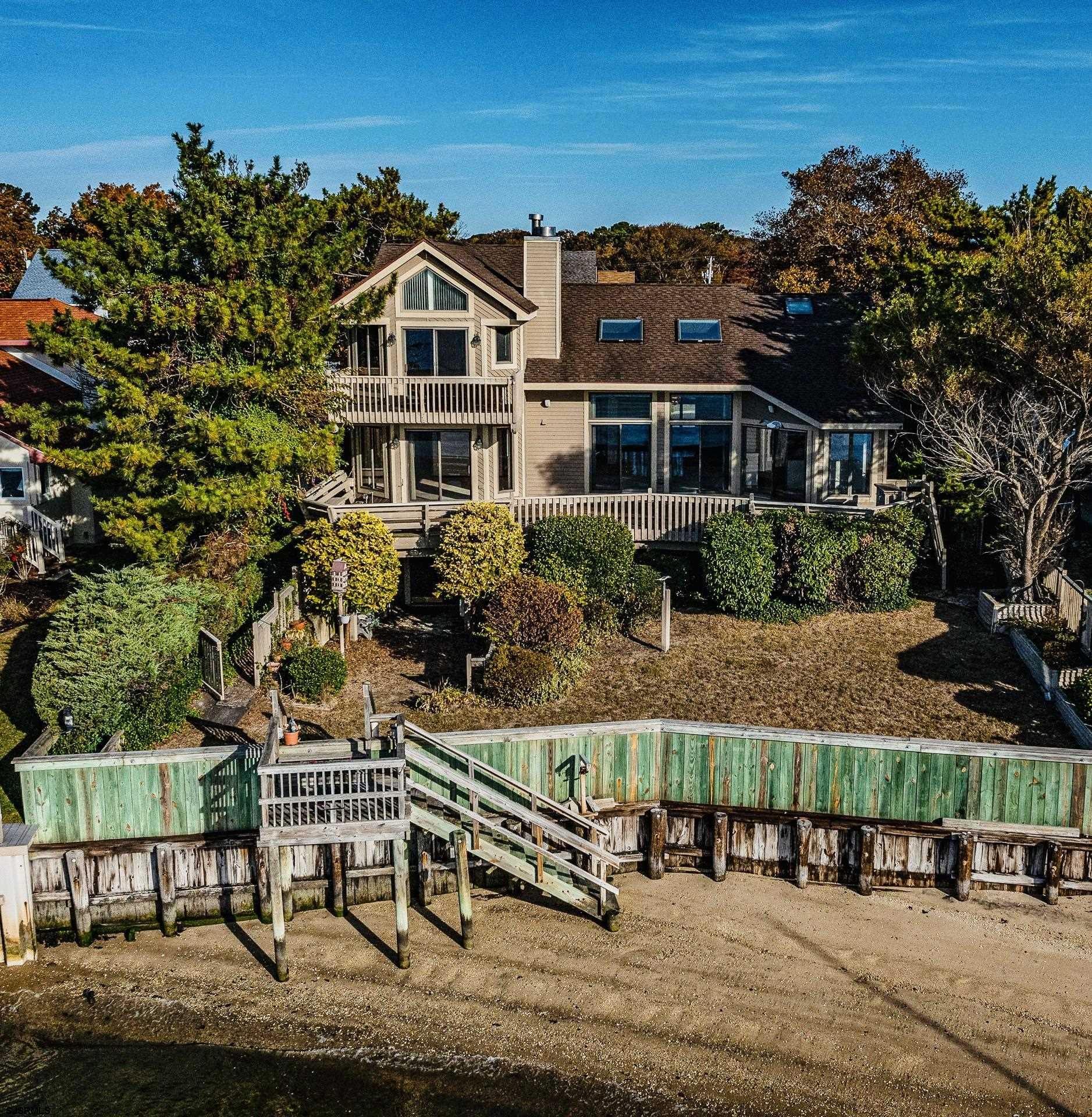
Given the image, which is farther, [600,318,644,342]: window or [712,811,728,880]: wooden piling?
[600,318,644,342]: window

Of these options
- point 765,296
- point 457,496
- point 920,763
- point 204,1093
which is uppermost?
point 765,296

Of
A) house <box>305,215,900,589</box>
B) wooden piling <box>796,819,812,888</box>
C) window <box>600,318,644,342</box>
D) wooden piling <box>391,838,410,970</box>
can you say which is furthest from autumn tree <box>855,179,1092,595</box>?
wooden piling <box>391,838,410,970</box>

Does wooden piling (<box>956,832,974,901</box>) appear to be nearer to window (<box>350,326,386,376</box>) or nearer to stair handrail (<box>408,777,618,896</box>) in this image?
stair handrail (<box>408,777,618,896</box>)

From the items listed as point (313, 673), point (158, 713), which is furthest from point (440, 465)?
point (158, 713)

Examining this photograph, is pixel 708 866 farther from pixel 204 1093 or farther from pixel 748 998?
pixel 204 1093

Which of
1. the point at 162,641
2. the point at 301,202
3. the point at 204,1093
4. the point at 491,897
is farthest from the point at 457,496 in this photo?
the point at 204,1093
